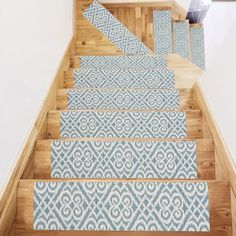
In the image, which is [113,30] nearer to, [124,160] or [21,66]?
[21,66]

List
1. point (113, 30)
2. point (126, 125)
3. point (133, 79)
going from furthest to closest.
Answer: point (113, 30) < point (133, 79) < point (126, 125)

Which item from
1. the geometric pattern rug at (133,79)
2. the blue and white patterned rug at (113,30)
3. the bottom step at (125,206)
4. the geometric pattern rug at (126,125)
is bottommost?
the bottom step at (125,206)

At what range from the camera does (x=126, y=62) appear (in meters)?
3.22

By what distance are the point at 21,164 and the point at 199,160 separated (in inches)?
Answer: 36.6

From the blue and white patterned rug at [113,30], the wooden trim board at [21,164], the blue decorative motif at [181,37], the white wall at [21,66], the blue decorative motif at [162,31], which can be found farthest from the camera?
the blue decorative motif at [181,37]

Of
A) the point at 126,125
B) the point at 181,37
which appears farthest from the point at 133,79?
the point at 181,37

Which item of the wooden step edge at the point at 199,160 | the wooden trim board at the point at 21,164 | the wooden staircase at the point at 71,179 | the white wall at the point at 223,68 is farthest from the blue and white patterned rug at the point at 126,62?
the wooden step edge at the point at 199,160

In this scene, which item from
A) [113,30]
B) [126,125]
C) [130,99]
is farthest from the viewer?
[113,30]

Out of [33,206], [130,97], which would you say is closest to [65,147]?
[33,206]

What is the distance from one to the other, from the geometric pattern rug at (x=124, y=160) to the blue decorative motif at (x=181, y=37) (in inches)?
124

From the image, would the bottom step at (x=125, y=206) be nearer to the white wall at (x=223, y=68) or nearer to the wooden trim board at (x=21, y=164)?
the wooden trim board at (x=21, y=164)

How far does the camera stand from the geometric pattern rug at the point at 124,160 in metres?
1.83

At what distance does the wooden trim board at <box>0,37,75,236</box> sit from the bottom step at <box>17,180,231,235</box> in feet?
0.24

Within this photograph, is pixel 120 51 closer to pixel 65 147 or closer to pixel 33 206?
pixel 65 147
